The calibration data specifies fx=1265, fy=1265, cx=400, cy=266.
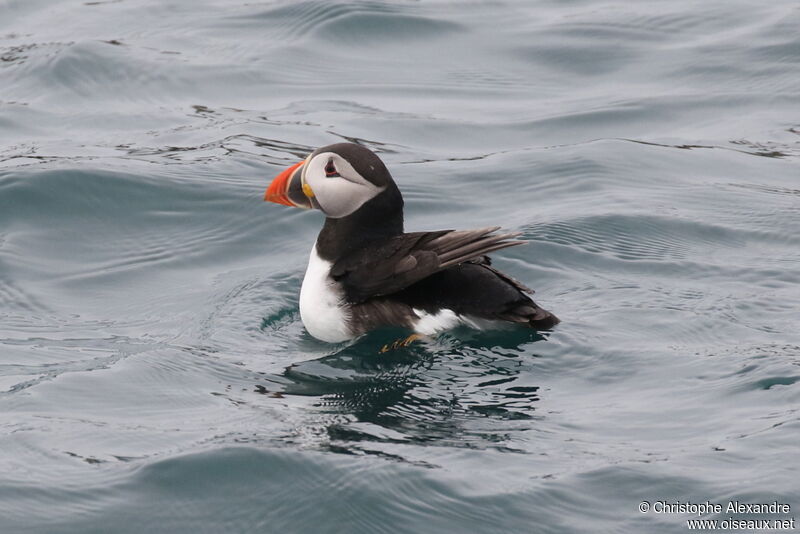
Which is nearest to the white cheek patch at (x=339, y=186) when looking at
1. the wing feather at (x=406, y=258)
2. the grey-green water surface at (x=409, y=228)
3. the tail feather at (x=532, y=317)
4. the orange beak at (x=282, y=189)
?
the orange beak at (x=282, y=189)

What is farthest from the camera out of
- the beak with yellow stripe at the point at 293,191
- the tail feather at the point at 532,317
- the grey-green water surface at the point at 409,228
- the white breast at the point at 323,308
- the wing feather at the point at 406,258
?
the beak with yellow stripe at the point at 293,191

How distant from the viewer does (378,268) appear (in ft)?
19.6

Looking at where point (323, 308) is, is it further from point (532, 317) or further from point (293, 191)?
point (532, 317)

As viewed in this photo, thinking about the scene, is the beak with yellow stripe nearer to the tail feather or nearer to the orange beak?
the orange beak

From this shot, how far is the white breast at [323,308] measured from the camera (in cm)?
610

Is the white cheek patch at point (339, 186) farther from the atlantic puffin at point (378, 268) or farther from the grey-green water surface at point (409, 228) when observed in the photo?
the grey-green water surface at point (409, 228)

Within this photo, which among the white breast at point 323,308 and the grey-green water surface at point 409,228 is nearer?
the grey-green water surface at point 409,228

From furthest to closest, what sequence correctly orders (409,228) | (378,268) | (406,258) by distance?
(409,228), (378,268), (406,258)

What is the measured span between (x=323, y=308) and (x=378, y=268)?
37cm

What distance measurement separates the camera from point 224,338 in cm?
636

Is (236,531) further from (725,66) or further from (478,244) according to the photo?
(725,66)

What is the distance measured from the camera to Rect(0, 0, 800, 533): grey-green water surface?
4.62 m

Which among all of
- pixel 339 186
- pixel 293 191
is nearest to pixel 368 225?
pixel 339 186

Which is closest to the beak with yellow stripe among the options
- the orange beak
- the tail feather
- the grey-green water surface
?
the orange beak
